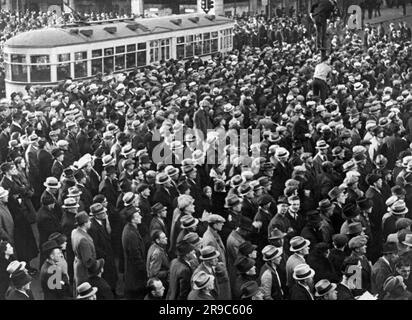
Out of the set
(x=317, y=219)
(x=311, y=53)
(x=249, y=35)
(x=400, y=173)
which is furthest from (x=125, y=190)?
(x=249, y=35)

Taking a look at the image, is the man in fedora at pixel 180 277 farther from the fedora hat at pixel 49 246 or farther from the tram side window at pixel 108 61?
the tram side window at pixel 108 61

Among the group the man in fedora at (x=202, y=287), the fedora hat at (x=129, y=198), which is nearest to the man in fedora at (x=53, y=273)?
the fedora hat at (x=129, y=198)

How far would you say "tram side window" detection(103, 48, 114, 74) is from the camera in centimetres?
2288

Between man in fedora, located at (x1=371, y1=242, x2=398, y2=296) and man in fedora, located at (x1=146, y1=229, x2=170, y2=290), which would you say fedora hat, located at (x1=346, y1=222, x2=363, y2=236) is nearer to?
man in fedora, located at (x1=371, y1=242, x2=398, y2=296)

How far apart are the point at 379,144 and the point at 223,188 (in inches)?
130

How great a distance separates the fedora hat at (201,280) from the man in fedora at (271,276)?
712 millimetres

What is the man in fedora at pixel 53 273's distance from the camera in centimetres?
798

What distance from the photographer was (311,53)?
2605cm

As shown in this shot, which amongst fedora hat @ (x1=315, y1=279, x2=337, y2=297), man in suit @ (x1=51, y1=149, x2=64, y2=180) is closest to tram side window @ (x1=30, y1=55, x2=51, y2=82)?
man in suit @ (x1=51, y1=149, x2=64, y2=180)

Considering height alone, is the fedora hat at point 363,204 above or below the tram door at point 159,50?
below

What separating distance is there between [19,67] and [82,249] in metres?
13.9

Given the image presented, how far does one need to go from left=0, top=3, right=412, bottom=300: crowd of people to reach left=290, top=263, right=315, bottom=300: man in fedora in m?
0.01

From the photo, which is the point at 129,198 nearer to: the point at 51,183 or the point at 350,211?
the point at 51,183

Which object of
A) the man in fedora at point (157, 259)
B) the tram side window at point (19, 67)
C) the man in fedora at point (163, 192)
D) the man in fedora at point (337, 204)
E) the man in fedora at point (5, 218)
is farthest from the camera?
the tram side window at point (19, 67)
